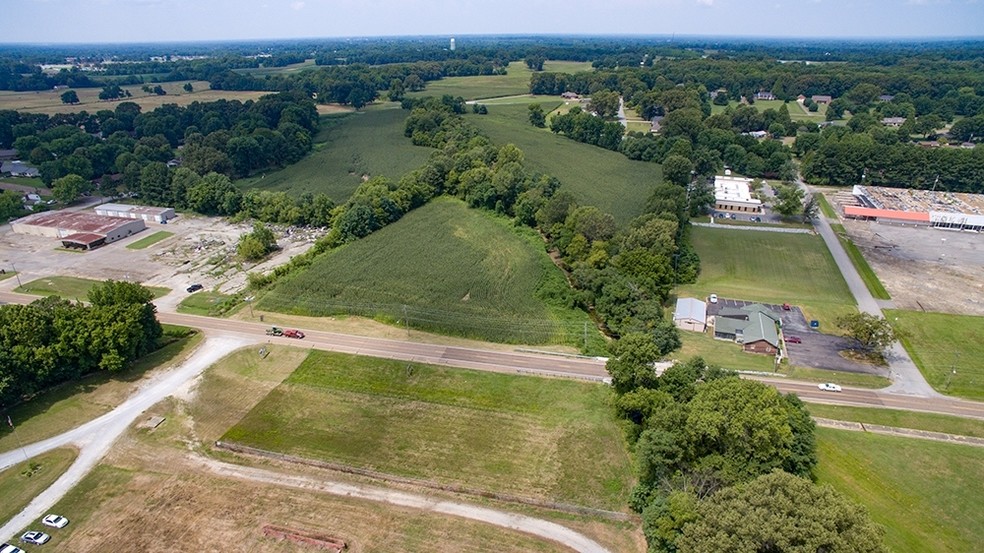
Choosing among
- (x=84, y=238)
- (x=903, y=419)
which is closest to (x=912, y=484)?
(x=903, y=419)

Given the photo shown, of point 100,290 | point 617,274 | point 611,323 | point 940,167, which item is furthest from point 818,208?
point 100,290

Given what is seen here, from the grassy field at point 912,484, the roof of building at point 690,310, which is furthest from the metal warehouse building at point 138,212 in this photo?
the grassy field at point 912,484

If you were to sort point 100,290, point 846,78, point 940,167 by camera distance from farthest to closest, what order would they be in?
point 846,78 < point 940,167 < point 100,290

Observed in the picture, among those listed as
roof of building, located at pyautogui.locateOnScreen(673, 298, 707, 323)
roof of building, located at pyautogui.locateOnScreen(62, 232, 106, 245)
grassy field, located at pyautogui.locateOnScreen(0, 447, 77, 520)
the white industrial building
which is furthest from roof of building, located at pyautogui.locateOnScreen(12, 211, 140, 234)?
the white industrial building

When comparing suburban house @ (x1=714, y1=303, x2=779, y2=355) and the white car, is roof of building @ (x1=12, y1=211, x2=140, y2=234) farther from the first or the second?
suburban house @ (x1=714, y1=303, x2=779, y2=355)

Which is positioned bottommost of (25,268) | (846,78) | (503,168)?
(25,268)

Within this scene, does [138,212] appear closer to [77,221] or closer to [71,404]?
[77,221]

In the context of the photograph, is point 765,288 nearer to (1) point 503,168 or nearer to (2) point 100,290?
(1) point 503,168
